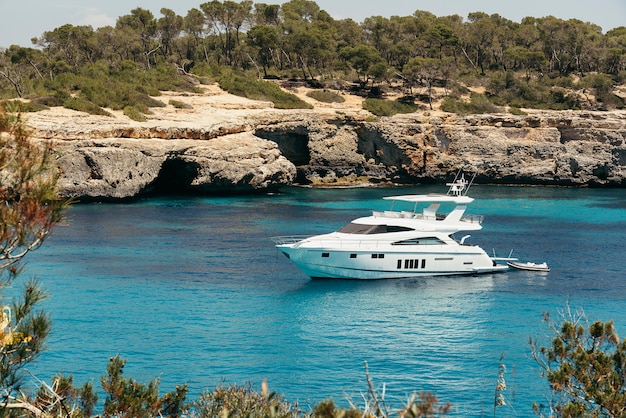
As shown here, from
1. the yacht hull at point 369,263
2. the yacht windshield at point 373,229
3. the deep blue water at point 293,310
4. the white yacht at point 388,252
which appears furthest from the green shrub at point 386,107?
the yacht windshield at point 373,229

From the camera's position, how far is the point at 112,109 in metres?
63.7

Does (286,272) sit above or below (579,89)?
below

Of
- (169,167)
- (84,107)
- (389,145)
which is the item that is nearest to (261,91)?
(389,145)

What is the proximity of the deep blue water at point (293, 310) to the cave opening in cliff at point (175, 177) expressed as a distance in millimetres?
12115

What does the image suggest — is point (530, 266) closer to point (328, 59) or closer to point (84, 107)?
point (84, 107)

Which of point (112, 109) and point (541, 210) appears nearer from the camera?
point (541, 210)

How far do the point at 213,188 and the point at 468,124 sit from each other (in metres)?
24.6

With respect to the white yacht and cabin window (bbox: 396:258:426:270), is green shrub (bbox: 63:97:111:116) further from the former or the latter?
cabin window (bbox: 396:258:426:270)

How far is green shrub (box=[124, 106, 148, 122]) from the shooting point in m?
61.8

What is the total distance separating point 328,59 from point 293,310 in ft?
211

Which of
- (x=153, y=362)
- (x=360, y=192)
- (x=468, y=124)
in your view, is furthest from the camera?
(x=468, y=124)

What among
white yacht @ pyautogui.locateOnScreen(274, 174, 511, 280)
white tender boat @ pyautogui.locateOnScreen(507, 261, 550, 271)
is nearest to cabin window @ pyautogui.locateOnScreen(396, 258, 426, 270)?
white yacht @ pyautogui.locateOnScreen(274, 174, 511, 280)

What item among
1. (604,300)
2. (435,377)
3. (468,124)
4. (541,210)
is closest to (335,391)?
(435,377)

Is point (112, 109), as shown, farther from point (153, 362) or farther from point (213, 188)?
point (153, 362)
